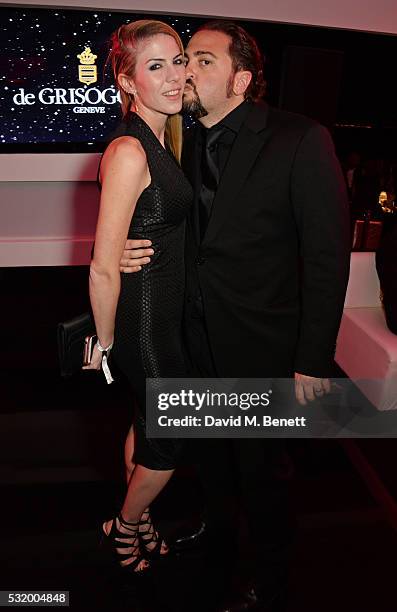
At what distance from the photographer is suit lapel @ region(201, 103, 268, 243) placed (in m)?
1.58

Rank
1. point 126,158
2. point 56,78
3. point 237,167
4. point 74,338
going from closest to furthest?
point 126,158
point 237,167
point 74,338
point 56,78

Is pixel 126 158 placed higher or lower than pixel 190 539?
higher

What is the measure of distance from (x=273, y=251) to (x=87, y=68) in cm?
385

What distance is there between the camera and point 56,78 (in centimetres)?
476

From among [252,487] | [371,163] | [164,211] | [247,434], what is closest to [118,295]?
[164,211]

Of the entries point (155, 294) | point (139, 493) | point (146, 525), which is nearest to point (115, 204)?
point (155, 294)

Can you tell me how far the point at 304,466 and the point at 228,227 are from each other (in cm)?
138

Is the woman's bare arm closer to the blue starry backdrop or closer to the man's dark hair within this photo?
the man's dark hair

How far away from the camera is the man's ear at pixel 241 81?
1689 mm

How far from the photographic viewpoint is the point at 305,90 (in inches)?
171

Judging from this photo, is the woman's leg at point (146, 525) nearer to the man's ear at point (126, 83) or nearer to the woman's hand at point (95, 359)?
the woman's hand at point (95, 359)

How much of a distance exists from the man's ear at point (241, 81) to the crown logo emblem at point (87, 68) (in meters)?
3.52

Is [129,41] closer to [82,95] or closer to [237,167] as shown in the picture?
[237,167]

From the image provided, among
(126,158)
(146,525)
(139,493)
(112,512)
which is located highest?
(126,158)
